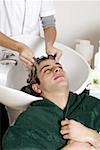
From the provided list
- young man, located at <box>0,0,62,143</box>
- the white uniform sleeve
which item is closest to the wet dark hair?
young man, located at <box>0,0,62,143</box>

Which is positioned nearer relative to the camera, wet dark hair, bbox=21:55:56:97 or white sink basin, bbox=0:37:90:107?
wet dark hair, bbox=21:55:56:97

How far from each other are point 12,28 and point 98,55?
1.88 feet

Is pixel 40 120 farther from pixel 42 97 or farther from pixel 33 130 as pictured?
pixel 42 97

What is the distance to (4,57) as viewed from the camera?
188cm

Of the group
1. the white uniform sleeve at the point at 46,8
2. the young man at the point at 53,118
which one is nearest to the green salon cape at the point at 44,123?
the young man at the point at 53,118

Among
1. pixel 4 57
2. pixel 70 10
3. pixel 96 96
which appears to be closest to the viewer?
pixel 96 96

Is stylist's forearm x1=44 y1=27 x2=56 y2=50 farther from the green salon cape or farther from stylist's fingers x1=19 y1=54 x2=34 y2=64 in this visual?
the green salon cape

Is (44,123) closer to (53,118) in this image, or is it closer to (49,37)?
(53,118)

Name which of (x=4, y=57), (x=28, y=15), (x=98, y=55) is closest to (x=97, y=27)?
Result: (x=98, y=55)

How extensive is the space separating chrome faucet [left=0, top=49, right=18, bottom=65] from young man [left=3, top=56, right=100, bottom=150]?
0.82 ft

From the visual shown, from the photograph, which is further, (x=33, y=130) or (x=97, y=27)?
(x=97, y=27)

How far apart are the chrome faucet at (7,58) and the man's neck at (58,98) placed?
0.41 m

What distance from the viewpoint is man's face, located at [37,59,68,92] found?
154 cm

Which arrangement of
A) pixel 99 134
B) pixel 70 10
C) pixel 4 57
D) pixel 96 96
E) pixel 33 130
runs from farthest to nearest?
pixel 70 10
pixel 4 57
pixel 96 96
pixel 99 134
pixel 33 130
